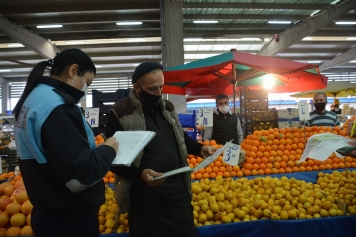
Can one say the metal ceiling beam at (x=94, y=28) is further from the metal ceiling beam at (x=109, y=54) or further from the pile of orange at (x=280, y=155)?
the pile of orange at (x=280, y=155)

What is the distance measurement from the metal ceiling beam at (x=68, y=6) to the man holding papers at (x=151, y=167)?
7101 millimetres

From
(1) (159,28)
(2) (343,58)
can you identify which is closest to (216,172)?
(1) (159,28)

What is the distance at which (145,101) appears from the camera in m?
1.82

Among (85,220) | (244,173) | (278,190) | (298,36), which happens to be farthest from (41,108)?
(298,36)

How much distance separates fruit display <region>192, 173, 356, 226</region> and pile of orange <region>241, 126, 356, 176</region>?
0.67m

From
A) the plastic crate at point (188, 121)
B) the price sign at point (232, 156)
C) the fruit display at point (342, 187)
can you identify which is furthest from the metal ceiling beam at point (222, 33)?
the price sign at point (232, 156)

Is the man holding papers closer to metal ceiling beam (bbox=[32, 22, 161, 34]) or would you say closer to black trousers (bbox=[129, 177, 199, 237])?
black trousers (bbox=[129, 177, 199, 237])

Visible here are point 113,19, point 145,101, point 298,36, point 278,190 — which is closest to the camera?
point 145,101

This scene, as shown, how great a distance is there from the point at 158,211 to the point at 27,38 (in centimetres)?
1009

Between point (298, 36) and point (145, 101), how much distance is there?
10.3 metres

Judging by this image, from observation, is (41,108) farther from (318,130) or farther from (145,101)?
(318,130)

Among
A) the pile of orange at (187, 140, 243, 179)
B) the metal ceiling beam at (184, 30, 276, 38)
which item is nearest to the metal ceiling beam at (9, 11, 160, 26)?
the metal ceiling beam at (184, 30, 276, 38)

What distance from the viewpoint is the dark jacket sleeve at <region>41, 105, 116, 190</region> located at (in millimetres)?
1125

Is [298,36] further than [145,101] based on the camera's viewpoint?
Yes
